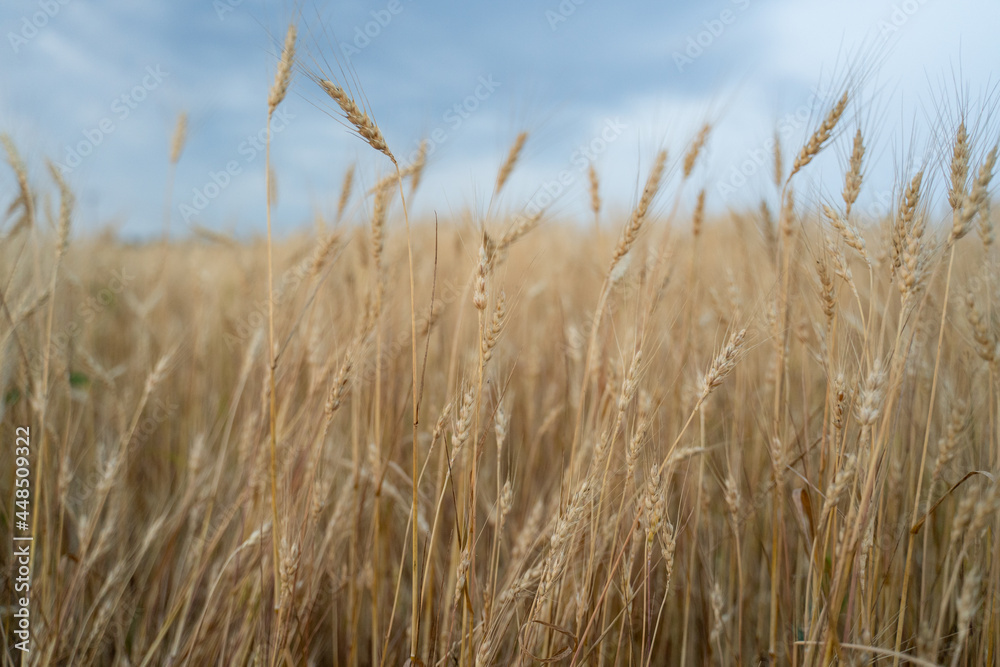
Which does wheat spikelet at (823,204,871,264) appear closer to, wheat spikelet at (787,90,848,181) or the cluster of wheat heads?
the cluster of wheat heads

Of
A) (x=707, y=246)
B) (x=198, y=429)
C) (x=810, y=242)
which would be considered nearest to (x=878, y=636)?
(x=810, y=242)

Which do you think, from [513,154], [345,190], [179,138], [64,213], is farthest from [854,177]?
[179,138]

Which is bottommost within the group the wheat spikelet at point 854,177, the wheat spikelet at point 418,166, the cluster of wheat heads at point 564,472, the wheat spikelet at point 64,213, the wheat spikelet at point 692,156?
the cluster of wheat heads at point 564,472

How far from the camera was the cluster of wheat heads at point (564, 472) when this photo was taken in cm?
101

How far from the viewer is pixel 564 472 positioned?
1.35m

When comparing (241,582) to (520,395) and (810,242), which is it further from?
(810,242)

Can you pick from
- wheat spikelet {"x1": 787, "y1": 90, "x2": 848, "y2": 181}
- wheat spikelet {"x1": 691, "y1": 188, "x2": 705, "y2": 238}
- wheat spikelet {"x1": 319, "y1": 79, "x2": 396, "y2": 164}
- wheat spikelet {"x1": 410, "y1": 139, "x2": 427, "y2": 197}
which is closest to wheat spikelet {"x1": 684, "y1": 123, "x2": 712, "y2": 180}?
wheat spikelet {"x1": 691, "y1": 188, "x2": 705, "y2": 238}

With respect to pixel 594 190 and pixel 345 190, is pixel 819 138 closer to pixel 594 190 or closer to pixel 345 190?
pixel 594 190

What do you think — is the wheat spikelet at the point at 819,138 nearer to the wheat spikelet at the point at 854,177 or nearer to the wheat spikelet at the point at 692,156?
the wheat spikelet at the point at 854,177

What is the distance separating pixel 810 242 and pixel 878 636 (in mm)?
842

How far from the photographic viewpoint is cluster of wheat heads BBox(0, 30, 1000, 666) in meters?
1.01

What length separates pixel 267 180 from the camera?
104 cm

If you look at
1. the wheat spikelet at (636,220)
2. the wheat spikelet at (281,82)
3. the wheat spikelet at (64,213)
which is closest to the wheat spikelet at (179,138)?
the wheat spikelet at (64,213)

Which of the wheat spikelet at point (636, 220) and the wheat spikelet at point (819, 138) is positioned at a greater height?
the wheat spikelet at point (819, 138)
